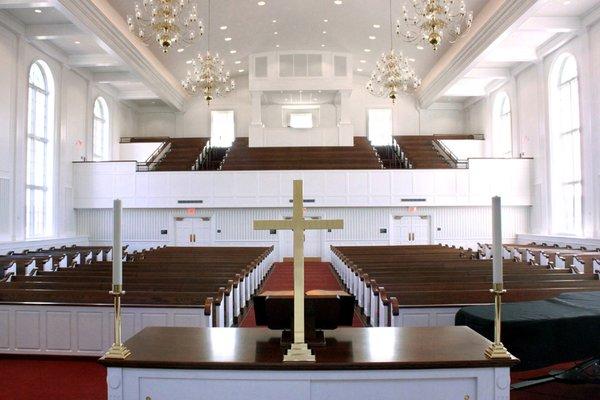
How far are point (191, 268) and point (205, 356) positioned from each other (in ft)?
21.0

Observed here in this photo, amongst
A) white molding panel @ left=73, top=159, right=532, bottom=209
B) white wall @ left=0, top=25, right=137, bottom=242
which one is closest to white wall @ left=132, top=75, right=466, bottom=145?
white wall @ left=0, top=25, right=137, bottom=242

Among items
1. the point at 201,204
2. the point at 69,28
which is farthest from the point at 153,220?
the point at 69,28

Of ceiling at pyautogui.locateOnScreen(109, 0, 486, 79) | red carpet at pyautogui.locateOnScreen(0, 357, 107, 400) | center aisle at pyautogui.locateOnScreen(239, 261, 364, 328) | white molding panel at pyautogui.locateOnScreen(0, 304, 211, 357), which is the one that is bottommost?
center aisle at pyautogui.locateOnScreen(239, 261, 364, 328)

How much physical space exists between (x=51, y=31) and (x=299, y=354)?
13.8 m

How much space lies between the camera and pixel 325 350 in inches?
85.3

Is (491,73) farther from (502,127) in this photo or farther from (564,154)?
(564,154)

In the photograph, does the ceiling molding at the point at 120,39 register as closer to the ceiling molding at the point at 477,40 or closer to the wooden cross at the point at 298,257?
the ceiling molding at the point at 477,40

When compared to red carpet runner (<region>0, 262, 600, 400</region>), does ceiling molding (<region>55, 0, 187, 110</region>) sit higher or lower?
higher

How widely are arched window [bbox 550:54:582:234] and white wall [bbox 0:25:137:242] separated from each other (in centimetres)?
1601

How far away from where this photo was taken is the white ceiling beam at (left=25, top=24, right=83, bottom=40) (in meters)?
12.7

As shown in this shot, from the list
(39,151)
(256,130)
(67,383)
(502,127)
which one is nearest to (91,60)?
(39,151)

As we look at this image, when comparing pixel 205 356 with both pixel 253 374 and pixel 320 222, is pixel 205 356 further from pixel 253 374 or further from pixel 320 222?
pixel 320 222

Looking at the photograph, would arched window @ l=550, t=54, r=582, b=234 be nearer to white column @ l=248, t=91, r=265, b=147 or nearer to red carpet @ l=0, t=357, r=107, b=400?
white column @ l=248, t=91, r=265, b=147

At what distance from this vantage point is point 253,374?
2.00 m
